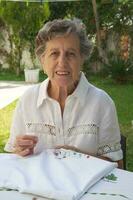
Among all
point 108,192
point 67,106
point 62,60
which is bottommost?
point 108,192

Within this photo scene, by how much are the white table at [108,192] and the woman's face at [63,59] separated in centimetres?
63

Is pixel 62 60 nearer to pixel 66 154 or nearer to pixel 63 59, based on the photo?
pixel 63 59

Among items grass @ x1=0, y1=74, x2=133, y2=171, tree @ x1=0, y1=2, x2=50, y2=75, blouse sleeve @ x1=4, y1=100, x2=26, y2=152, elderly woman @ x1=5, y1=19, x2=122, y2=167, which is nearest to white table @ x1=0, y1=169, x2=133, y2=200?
elderly woman @ x1=5, y1=19, x2=122, y2=167

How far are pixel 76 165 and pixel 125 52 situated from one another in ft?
39.7

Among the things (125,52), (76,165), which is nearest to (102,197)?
(76,165)

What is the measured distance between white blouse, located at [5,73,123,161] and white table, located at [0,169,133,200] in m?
0.53

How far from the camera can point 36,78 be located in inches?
507

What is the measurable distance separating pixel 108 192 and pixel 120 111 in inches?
258

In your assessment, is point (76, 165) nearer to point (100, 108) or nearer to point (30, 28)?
point (100, 108)

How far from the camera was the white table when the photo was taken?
159cm

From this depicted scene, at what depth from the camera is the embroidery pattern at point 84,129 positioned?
7.42 ft

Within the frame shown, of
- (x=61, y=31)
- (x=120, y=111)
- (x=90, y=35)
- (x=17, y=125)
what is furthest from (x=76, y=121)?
(x=90, y=35)

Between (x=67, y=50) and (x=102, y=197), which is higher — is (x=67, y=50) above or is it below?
above

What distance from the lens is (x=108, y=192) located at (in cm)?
163
